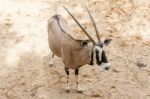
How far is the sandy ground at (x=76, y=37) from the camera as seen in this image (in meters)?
7.91

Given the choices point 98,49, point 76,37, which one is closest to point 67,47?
point 98,49

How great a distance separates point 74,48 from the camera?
7.06m

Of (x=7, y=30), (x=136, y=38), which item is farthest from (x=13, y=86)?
(x=136, y=38)

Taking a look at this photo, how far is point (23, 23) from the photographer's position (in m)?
10.0

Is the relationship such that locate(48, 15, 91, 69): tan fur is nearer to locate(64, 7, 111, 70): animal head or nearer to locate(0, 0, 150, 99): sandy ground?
locate(64, 7, 111, 70): animal head

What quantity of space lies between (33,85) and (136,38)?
3.06 metres

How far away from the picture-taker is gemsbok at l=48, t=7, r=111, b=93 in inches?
261

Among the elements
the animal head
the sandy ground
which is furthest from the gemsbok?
the sandy ground

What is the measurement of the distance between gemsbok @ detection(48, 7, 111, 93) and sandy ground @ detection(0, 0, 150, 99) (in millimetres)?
552

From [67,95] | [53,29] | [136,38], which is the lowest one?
[67,95]

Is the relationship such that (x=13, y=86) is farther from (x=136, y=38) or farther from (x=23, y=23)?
(x=136, y=38)

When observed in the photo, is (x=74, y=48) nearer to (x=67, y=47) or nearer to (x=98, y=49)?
(x=67, y=47)

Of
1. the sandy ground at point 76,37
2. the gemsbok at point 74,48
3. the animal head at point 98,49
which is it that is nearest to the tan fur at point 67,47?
Answer: the gemsbok at point 74,48

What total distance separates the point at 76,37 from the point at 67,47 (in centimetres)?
211
